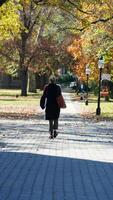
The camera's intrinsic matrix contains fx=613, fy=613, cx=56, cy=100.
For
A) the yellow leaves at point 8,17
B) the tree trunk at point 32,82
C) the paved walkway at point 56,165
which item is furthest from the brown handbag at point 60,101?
the tree trunk at point 32,82

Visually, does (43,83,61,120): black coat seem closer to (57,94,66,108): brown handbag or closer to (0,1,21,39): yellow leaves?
(57,94,66,108): brown handbag

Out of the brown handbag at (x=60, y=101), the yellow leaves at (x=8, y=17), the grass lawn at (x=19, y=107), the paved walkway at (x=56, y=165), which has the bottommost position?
the grass lawn at (x=19, y=107)

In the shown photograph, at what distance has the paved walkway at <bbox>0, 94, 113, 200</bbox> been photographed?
989 centimetres

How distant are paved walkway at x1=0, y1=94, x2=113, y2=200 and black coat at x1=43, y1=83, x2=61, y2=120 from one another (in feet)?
2.80

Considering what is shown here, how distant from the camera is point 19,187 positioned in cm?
1027

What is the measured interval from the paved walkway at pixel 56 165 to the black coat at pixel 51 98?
0.85 meters

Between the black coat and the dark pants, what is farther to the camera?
the dark pants

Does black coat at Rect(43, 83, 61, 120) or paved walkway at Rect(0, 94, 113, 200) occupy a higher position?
black coat at Rect(43, 83, 61, 120)

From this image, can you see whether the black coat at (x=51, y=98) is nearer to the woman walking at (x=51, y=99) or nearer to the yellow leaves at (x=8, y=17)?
the woman walking at (x=51, y=99)

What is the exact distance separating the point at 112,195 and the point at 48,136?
38.2 feet

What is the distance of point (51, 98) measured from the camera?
1978 cm

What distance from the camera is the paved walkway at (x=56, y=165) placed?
9891 mm

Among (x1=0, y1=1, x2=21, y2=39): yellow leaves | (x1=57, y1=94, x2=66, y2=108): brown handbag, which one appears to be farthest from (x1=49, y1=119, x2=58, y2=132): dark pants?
(x1=0, y1=1, x2=21, y2=39): yellow leaves

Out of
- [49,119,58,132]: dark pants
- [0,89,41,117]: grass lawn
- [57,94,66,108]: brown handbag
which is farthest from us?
[0,89,41,117]: grass lawn
